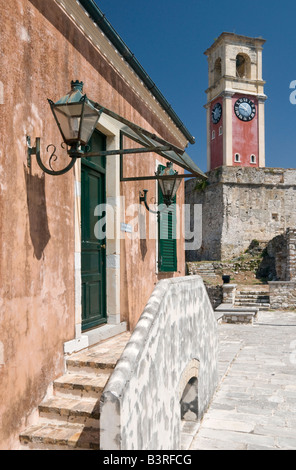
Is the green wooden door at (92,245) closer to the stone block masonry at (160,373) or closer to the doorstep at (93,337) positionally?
the doorstep at (93,337)

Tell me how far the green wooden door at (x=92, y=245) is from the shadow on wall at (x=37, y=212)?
3.51 feet

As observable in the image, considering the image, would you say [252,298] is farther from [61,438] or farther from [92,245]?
[61,438]

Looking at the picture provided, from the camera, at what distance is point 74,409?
3486 mm

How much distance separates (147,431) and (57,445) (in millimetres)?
775

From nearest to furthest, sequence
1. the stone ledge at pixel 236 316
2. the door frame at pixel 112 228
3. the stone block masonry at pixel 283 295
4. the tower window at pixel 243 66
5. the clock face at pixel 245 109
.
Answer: the door frame at pixel 112 228
the stone ledge at pixel 236 316
the stone block masonry at pixel 283 295
the clock face at pixel 245 109
the tower window at pixel 243 66

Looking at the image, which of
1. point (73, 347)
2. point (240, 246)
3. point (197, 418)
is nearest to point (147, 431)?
point (73, 347)

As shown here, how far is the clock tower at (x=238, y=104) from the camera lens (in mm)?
30453

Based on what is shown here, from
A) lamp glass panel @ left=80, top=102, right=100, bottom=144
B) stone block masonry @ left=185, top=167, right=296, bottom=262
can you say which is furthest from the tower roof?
lamp glass panel @ left=80, top=102, right=100, bottom=144

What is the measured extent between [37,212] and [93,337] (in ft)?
5.94

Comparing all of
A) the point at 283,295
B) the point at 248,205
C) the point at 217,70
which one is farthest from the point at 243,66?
the point at 283,295

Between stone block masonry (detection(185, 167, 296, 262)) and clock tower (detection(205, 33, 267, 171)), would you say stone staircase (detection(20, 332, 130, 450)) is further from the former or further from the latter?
clock tower (detection(205, 33, 267, 171))

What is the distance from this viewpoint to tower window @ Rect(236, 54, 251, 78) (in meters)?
31.8

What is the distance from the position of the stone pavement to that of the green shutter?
2047mm

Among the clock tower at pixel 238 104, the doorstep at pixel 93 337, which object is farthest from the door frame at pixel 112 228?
the clock tower at pixel 238 104
